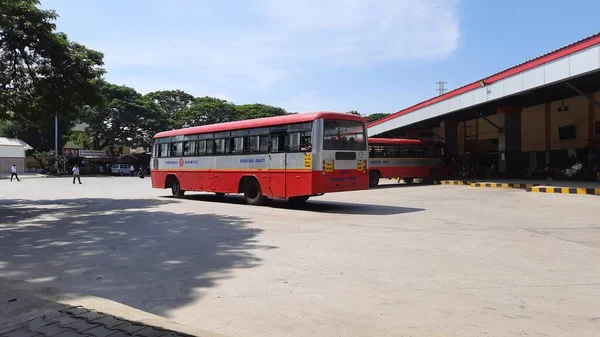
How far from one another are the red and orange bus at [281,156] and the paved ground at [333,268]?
1.55 m

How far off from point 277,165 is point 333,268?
7.32 m

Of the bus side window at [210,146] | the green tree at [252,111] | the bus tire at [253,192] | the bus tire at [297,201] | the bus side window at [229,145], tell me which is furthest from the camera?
the green tree at [252,111]

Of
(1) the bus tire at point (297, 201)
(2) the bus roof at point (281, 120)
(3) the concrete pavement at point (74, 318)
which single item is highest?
(2) the bus roof at point (281, 120)

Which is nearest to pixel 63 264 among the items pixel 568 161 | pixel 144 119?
pixel 568 161

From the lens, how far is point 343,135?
12297 millimetres

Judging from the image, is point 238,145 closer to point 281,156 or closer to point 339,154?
point 281,156

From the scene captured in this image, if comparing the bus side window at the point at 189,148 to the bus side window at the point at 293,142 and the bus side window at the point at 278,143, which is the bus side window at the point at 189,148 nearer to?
the bus side window at the point at 278,143

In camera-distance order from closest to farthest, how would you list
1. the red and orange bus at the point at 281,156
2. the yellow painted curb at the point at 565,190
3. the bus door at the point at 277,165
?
the red and orange bus at the point at 281,156
the bus door at the point at 277,165
the yellow painted curb at the point at 565,190

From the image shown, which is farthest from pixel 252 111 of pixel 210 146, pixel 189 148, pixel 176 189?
pixel 210 146

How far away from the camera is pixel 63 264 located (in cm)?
606

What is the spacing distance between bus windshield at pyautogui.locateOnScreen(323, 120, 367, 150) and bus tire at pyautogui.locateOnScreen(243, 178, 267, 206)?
299cm

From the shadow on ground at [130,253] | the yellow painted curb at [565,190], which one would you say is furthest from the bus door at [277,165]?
the yellow painted curb at [565,190]

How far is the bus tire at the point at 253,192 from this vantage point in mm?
13828

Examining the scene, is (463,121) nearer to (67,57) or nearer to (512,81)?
(512,81)
